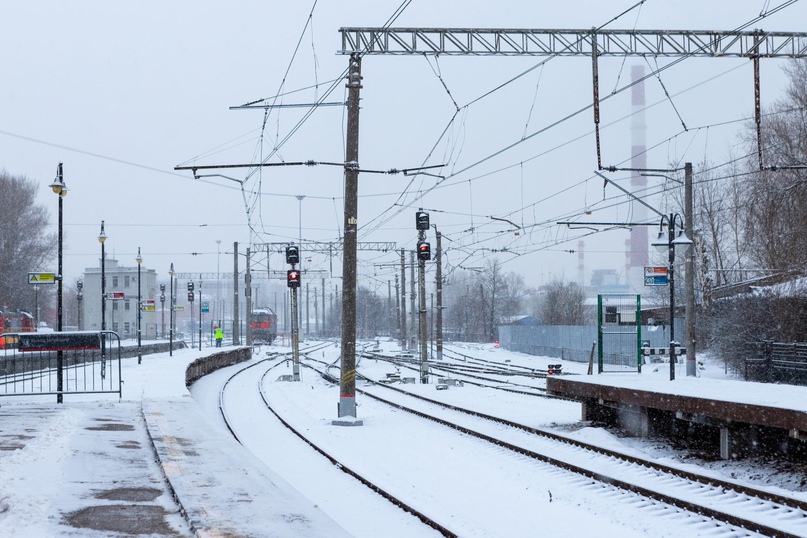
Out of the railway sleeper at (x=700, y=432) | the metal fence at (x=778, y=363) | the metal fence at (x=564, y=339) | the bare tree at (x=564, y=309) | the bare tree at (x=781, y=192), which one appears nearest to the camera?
the railway sleeper at (x=700, y=432)

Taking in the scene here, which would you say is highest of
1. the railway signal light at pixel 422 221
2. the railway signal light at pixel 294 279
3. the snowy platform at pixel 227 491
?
the railway signal light at pixel 422 221

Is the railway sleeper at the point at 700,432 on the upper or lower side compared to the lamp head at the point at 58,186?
lower

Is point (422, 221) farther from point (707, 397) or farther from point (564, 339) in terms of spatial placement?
point (564, 339)

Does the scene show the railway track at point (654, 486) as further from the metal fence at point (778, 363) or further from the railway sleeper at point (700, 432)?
the metal fence at point (778, 363)

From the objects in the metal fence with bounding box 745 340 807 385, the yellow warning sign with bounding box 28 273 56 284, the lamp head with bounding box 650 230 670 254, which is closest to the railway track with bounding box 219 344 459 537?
the yellow warning sign with bounding box 28 273 56 284

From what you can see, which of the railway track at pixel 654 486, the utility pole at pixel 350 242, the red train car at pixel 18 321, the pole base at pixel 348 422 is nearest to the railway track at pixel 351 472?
the railway track at pixel 654 486

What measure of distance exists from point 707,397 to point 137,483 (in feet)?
25.6

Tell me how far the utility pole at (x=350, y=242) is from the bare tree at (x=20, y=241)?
56.6 m

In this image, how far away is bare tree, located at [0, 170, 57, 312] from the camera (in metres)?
68.8

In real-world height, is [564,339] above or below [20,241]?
below

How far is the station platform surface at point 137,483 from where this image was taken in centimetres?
799

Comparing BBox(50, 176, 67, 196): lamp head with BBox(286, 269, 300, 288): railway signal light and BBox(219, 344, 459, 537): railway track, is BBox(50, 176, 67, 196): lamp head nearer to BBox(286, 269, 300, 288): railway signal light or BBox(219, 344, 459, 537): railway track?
BBox(219, 344, 459, 537): railway track

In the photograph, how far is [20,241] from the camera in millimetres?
70188

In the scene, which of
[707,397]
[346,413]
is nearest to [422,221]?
[346,413]
